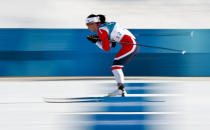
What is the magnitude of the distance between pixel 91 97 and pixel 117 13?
12.8 metres

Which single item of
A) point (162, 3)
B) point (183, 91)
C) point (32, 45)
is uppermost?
point (162, 3)

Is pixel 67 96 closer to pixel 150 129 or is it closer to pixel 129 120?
pixel 129 120

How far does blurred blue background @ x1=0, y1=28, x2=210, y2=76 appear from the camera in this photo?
452 inches

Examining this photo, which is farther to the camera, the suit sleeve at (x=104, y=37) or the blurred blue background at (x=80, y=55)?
the blurred blue background at (x=80, y=55)

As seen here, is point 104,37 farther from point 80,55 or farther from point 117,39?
point 80,55

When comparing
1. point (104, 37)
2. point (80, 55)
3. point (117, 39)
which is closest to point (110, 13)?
point (80, 55)

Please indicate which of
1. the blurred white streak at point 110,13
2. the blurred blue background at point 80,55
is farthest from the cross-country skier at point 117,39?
the blurred white streak at point 110,13

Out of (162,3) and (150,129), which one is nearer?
(150,129)

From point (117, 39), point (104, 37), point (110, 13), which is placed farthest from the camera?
point (110, 13)

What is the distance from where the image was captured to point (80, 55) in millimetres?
11570

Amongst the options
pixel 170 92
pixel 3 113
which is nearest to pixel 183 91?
pixel 170 92

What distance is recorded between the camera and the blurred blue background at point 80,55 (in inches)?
452

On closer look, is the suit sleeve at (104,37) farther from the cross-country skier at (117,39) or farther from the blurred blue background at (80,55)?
the blurred blue background at (80,55)

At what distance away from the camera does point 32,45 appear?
11.5m
